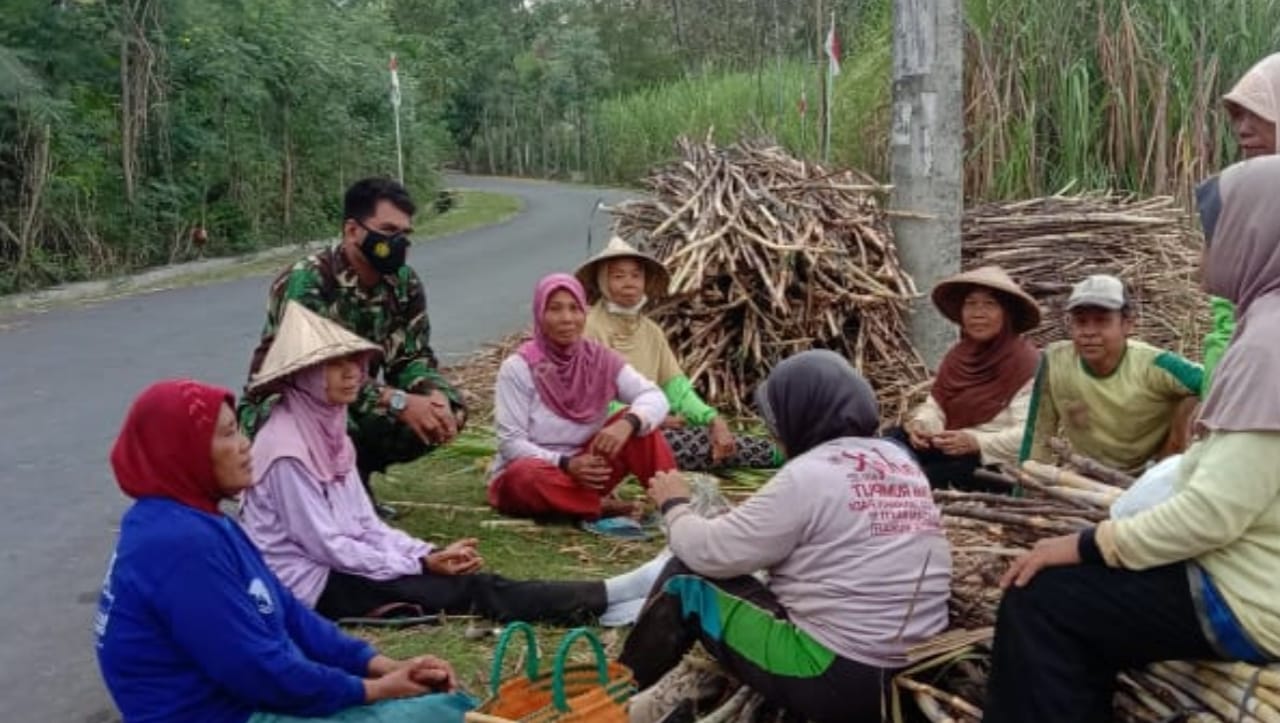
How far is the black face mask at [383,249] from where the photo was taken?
5.34 meters

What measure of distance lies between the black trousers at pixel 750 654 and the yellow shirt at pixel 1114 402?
1.91m

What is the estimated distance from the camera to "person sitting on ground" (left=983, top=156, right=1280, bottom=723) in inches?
98.2

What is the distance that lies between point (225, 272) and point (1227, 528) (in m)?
14.4

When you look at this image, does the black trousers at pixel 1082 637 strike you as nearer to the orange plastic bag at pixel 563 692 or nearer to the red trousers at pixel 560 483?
the orange plastic bag at pixel 563 692

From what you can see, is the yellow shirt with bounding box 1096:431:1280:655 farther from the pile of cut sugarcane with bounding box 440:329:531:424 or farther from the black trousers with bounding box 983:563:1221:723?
the pile of cut sugarcane with bounding box 440:329:531:424

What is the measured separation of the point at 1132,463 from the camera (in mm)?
4887

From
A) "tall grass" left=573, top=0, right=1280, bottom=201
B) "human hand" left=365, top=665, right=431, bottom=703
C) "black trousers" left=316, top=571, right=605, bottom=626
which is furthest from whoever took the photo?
"tall grass" left=573, top=0, right=1280, bottom=201

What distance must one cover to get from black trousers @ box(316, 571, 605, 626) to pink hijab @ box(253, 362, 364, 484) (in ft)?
1.47

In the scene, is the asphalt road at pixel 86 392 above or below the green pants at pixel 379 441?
below

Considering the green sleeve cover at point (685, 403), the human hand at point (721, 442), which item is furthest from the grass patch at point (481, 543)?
the human hand at point (721, 442)

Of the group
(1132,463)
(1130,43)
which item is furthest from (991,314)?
(1130,43)

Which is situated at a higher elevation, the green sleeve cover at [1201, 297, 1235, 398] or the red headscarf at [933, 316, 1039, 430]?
the green sleeve cover at [1201, 297, 1235, 398]

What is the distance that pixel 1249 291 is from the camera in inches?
103

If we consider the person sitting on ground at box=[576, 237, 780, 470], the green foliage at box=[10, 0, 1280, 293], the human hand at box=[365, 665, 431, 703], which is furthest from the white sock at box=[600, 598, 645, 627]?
the green foliage at box=[10, 0, 1280, 293]
